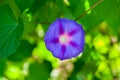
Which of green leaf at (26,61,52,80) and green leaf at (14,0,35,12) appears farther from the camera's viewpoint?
green leaf at (26,61,52,80)

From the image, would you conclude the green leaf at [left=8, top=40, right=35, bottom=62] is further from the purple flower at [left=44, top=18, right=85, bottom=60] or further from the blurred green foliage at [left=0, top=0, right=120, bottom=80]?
the purple flower at [left=44, top=18, right=85, bottom=60]

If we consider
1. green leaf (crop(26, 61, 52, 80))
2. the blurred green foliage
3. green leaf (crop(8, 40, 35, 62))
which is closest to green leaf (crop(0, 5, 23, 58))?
the blurred green foliage

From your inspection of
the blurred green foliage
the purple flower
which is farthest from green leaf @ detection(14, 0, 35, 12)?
the purple flower

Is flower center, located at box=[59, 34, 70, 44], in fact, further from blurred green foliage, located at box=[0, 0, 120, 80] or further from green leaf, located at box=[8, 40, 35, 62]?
green leaf, located at box=[8, 40, 35, 62]

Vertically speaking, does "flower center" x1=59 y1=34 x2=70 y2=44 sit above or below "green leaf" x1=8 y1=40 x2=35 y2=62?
above

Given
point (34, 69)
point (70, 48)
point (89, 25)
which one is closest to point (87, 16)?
point (89, 25)

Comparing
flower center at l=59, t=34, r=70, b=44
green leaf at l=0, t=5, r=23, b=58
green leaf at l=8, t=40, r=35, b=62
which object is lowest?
green leaf at l=8, t=40, r=35, b=62

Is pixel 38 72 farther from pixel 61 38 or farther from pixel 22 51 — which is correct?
pixel 61 38
